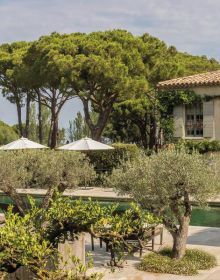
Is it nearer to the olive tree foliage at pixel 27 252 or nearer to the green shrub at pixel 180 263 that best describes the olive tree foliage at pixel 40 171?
the green shrub at pixel 180 263

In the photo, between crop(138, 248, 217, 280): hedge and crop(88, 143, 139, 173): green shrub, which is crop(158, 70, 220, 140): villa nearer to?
crop(88, 143, 139, 173): green shrub

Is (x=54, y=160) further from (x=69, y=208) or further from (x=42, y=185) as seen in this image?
(x=69, y=208)

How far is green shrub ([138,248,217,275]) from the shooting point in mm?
10398

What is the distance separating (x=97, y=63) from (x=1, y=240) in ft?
99.6

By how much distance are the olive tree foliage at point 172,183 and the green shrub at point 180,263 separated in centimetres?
29

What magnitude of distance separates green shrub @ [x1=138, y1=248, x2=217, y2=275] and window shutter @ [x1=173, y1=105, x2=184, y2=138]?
16.2m

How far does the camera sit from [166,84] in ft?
91.1

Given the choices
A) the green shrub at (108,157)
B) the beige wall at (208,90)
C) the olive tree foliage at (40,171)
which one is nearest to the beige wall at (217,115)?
the beige wall at (208,90)

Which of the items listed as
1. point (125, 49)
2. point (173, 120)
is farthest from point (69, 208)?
point (125, 49)

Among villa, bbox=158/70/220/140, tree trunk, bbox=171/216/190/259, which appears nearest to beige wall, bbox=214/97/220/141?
villa, bbox=158/70/220/140

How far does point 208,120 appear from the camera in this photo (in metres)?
26.8

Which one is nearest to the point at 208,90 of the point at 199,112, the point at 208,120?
the point at 199,112

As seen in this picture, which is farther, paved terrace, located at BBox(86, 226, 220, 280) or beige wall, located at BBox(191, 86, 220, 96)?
beige wall, located at BBox(191, 86, 220, 96)

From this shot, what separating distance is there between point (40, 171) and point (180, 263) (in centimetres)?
515
